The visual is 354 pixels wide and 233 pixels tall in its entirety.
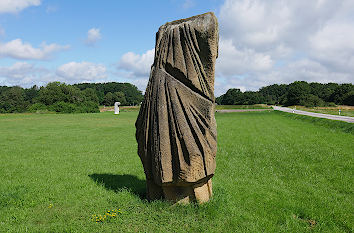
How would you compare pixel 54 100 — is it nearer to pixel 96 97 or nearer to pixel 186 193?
pixel 96 97

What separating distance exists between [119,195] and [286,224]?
3.42m

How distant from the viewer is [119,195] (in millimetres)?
5625

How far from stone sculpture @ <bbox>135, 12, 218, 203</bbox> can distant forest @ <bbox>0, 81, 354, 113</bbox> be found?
6337 centimetres

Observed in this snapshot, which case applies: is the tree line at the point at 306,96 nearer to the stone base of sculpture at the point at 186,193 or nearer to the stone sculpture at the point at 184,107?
the stone base of sculpture at the point at 186,193

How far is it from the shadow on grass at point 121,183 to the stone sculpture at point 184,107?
154 centimetres

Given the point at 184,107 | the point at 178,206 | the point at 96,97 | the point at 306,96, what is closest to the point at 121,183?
the point at 178,206

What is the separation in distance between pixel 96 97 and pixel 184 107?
330ft

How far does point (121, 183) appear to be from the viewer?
269 inches

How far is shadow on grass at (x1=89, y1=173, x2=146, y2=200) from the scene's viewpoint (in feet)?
19.8

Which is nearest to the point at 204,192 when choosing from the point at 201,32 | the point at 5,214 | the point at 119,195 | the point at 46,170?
the point at 119,195

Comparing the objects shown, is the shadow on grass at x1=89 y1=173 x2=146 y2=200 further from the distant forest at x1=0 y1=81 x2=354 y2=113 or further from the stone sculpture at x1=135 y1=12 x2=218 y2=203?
the distant forest at x1=0 y1=81 x2=354 y2=113

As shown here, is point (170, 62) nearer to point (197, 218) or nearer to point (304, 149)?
point (197, 218)

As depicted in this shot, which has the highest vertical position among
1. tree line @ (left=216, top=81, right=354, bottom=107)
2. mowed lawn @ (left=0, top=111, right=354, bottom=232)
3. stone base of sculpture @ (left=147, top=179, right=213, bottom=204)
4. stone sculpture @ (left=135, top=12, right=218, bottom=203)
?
tree line @ (left=216, top=81, right=354, bottom=107)

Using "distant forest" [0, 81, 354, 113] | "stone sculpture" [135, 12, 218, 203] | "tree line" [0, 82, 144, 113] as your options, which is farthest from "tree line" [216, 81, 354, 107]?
"stone sculpture" [135, 12, 218, 203]
